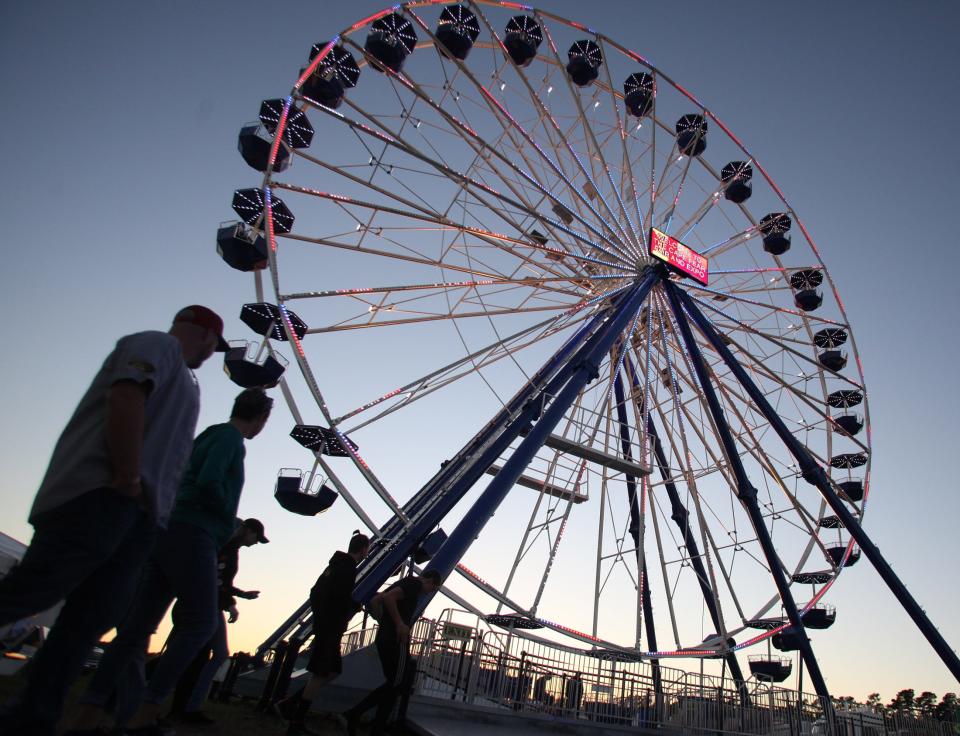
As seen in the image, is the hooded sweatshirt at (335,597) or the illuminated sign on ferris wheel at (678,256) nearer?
the hooded sweatshirt at (335,597)

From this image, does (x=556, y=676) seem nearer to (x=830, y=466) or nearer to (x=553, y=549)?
(x=553, y=549)

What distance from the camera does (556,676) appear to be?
360 inches

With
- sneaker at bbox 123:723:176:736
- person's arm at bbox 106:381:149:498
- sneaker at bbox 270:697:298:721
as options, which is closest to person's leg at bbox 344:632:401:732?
sneaker at bbox 270:697:298:721

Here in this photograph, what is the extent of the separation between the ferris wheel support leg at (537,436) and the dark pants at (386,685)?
3.25 meters

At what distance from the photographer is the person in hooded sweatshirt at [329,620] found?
17.0 ft

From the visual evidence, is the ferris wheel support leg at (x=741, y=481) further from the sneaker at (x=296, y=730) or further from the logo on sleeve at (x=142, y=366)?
the logo on sleeve at (x=142, y=366)

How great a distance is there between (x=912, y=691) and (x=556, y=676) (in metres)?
88.0

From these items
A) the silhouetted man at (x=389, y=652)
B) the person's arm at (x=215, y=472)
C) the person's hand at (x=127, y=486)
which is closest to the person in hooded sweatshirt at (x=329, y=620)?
the silhouetted man at (x=389, y=652)

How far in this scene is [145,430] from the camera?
2.38 meters

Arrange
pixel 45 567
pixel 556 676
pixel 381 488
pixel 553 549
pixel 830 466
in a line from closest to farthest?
pixel 45 567
pixel 556 676
pixel 381 488
pixel 553 549
pixel 830 466

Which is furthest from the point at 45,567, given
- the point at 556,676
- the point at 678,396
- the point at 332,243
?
the point at 678,396

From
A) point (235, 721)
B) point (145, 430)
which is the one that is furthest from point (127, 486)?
point (235, 721)

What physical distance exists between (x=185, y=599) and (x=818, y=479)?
1692 cm

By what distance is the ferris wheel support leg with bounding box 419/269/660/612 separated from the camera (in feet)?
32.2
